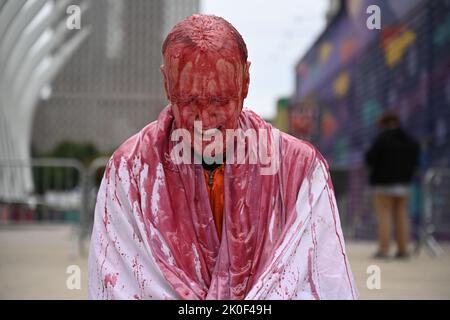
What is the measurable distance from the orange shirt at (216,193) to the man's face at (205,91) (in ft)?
0.34

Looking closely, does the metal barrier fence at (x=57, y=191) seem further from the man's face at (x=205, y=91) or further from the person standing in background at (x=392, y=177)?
the man's face at (x=205, y=91)

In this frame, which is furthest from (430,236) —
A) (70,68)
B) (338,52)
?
(70,68)

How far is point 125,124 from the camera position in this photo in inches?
2601

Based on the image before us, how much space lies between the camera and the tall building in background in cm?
5388

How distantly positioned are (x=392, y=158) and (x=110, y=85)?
190 ft

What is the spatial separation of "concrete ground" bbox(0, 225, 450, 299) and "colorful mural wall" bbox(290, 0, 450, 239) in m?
1.57

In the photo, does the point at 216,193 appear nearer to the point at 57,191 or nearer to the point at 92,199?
the point at 92,199

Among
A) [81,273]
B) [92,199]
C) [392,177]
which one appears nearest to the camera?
[81,273]

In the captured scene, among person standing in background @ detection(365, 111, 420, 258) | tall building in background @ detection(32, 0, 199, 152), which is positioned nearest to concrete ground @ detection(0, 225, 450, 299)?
person standing in background @ detection(365, 111, 420, 258)

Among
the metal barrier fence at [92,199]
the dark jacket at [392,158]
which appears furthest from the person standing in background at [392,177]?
the metal barrier fence at [92,199]

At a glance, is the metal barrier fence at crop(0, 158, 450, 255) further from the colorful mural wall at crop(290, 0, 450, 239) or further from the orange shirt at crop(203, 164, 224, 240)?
the orange shirt at crop(203, 164, 224, 240)

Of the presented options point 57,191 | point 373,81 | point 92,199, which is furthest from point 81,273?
point 373,81

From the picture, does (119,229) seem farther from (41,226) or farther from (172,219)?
(41,226)

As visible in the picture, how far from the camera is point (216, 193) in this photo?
83.0 inches
